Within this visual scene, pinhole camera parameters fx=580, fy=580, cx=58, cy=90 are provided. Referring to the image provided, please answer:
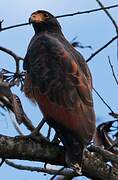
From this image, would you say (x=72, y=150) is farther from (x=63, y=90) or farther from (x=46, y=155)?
(x=63, y=90)

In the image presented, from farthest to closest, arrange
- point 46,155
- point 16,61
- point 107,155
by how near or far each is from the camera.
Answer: point 16,61, point 46,155, point 107,155

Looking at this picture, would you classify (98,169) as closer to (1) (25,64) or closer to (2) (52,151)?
(2) (52,151)

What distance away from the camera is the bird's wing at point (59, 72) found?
4.39m

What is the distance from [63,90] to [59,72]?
18cm

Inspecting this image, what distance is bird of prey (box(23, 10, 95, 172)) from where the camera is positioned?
158 inches

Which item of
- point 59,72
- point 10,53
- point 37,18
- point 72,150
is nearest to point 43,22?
point 37,18

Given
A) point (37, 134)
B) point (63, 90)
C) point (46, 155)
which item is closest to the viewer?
point (46, 155)

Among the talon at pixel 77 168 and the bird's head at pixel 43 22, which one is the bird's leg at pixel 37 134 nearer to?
the talon at pixel 77 168

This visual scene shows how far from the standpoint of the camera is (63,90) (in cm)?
441

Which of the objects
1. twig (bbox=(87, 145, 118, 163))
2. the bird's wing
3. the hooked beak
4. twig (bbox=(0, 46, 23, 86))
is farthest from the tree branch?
the hooked beak

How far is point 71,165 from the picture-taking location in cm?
380

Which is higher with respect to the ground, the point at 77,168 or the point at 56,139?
the point at 56,139

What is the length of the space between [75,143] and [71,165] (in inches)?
8.4

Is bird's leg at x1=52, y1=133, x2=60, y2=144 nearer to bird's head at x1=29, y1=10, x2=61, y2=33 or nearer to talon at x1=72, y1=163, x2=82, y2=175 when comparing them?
talon at x1=72, y1=163, x2=82, y2=175
